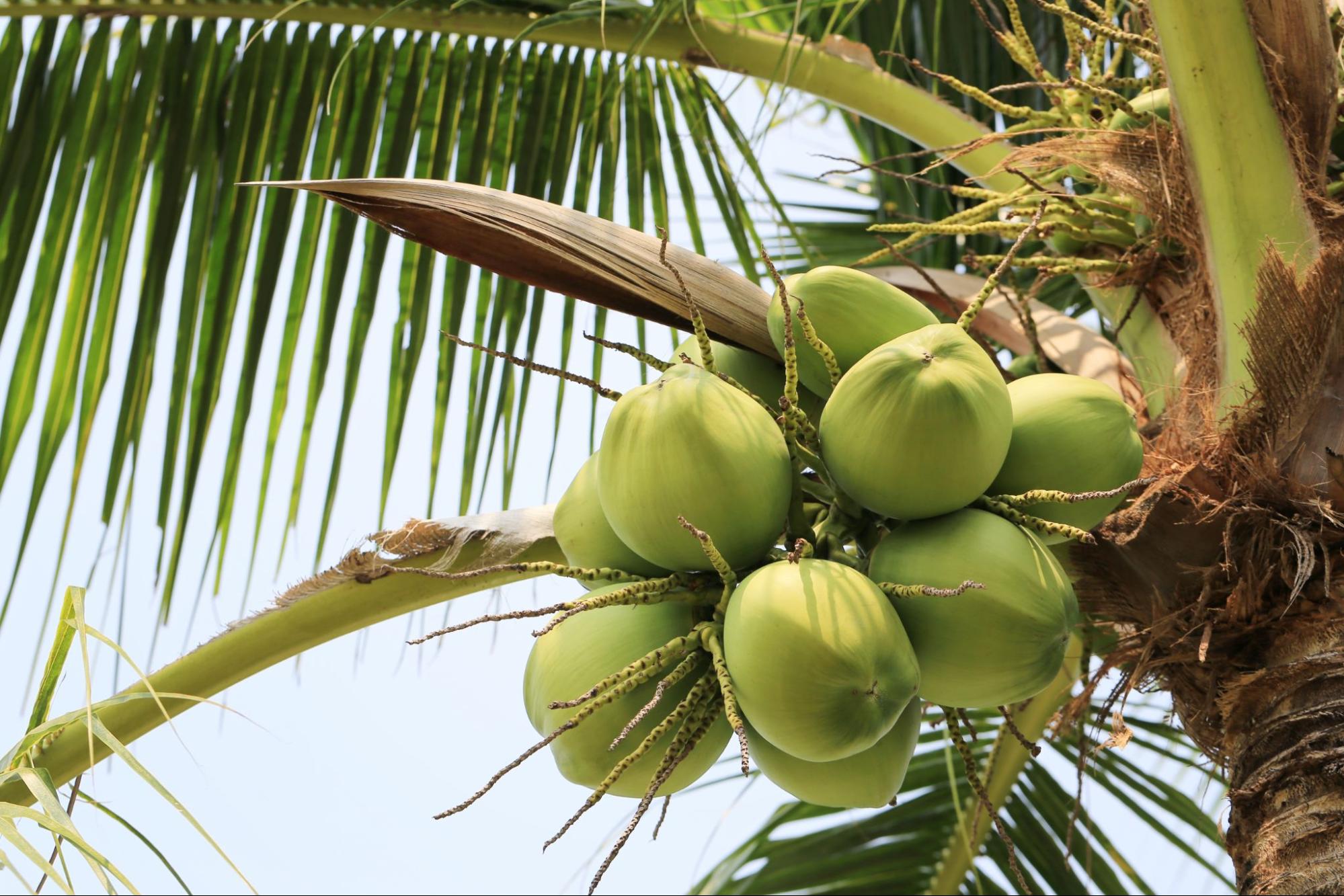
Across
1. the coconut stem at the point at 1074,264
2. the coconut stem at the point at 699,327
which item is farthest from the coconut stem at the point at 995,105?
the coconut stem at the point at 699,327

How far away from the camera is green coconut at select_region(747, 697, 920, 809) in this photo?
40.4 inches

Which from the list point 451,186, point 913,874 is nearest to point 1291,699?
point 451,186

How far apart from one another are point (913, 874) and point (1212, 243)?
1480 millimetres

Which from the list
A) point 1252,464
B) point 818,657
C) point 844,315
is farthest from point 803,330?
point 1252,464

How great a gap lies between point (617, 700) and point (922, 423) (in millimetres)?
332

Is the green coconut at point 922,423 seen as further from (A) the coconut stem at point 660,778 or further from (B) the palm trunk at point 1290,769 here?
(B) the palm trunk at point 1290,769

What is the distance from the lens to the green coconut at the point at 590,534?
1.12 m

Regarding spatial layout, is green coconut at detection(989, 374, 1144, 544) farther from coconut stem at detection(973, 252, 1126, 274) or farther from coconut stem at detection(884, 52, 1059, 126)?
coconut stem at detection(884, 52, 1059, 126)

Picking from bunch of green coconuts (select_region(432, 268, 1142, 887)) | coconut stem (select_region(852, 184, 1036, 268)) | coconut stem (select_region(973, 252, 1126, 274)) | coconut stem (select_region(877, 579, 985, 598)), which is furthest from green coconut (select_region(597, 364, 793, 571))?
coconut stem (select_region(973, 252, 1126, 274))

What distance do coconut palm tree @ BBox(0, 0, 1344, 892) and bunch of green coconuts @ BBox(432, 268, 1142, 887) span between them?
0.32 feet

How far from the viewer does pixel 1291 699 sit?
1175mm

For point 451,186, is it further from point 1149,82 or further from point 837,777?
point 1149,82

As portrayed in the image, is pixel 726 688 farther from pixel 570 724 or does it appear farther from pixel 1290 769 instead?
pixel 1290 769

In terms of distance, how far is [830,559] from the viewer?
3.48 ft
